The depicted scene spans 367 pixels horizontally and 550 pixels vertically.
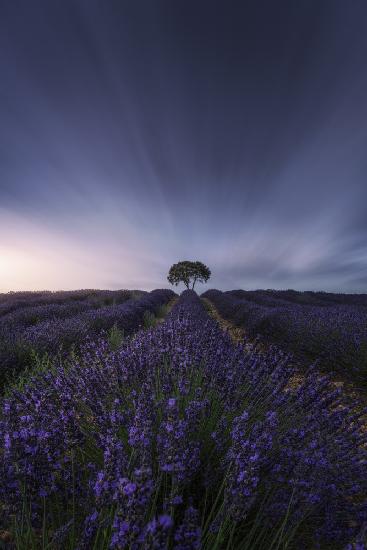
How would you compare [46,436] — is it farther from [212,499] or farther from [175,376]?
[175,376]

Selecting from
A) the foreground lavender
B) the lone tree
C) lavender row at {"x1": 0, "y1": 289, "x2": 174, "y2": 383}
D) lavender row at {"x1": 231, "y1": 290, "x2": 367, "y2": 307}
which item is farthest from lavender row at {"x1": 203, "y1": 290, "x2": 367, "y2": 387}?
the lone tree

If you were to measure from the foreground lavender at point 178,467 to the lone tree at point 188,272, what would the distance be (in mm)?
36556

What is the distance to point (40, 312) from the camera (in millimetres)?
9281

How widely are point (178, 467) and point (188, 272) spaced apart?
38.5m

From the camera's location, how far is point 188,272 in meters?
39.5

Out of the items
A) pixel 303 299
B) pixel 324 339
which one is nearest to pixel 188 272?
pixel 303 299

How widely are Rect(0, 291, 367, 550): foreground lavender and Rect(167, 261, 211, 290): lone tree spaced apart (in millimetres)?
36556

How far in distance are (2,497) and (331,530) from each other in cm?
161

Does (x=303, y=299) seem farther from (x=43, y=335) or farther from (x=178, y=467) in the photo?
(x=178, y=467)

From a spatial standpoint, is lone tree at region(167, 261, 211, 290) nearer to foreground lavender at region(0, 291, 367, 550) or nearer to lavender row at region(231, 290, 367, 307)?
lavender row at region(231, 290, 367, 307)

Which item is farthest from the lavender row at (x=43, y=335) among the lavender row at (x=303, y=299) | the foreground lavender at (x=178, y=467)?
the lavender row at (x=303, y=299)

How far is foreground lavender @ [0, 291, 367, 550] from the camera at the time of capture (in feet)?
3.31

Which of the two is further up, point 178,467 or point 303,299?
point 303,299

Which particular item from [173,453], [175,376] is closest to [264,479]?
[173,453]
